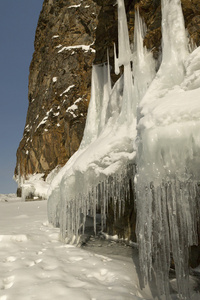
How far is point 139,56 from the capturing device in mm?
5965

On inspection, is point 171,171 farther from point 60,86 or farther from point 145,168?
point 60,86

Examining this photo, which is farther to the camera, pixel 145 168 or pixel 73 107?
pixel 73 107

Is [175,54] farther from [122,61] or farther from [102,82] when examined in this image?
[102,82]

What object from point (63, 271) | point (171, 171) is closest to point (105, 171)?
point (171, 171)

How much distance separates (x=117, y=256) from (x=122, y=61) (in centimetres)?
517

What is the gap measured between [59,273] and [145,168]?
2086mm

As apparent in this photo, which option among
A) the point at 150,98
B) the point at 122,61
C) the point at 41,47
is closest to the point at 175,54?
the point at 150,98

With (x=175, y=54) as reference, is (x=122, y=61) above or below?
above

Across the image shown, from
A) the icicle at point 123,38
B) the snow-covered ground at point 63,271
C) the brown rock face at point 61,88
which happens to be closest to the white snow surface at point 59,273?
the snow-covered ground at point 63,271

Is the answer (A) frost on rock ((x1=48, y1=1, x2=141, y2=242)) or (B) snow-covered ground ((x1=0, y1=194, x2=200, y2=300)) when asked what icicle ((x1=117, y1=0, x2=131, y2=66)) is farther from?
(B) snow-covered ground ((x1=0, y1=194, x2=200, y2=300))

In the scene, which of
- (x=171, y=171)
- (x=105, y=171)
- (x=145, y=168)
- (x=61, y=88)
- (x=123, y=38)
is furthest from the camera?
(x=61, y=88)

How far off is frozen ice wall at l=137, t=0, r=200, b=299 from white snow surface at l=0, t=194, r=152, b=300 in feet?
1.49

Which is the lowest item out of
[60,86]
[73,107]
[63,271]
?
[63,271]

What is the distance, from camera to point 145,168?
3359mm
